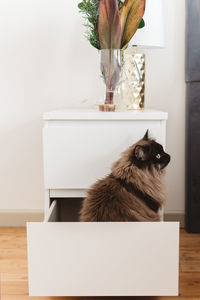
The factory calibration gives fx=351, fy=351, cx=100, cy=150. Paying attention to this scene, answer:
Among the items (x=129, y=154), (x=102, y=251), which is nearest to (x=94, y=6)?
(x=129, y=154)

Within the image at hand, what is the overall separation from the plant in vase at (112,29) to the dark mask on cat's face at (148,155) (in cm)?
38

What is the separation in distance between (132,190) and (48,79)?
1030 millimetres

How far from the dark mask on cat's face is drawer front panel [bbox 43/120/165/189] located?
170mm

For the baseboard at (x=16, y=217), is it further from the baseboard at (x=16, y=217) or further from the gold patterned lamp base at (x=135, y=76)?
the gold patterned lamp base at (x=135, y=76)

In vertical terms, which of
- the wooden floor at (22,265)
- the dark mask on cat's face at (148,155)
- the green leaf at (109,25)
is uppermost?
the green leaf at (109,25)

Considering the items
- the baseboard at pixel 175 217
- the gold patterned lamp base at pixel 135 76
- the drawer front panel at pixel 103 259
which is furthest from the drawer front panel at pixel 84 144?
the baseboard at pixel 175 217

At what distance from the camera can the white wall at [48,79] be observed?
200 centimetres

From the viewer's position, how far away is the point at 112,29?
1.52m

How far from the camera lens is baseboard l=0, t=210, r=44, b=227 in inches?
83.2

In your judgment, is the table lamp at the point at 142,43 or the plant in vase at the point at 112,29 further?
the table lamp at the point at 142,43

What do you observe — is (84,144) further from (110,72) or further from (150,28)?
(150,28)

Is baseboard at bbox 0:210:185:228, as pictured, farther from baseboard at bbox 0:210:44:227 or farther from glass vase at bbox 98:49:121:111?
glass vase at bbox 98:49:121:111

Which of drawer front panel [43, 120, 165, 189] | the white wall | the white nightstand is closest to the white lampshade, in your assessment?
the white wall

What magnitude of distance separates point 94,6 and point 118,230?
3.60 feet
